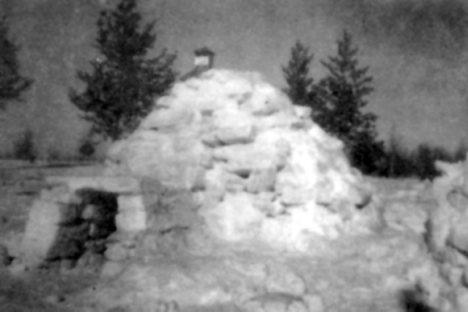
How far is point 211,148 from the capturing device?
12219 millimetres

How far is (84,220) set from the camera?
32.3ft

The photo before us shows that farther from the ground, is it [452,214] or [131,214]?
[452,214]

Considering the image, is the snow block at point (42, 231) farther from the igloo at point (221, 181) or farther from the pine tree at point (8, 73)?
the pine tree at point (8, 73)

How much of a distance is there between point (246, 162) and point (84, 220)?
3887 millimetres

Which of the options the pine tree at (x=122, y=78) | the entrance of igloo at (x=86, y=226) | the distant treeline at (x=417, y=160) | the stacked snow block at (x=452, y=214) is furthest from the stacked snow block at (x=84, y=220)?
the distant treeline at (x=417, y=160)

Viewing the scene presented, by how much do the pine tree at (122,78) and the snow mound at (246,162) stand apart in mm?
10064

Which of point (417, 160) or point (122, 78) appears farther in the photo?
point (417, 160)

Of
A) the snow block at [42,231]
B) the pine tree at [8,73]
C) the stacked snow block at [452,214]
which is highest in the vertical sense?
the pine tree at [8,73]

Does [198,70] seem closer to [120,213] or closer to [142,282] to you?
[120,213]

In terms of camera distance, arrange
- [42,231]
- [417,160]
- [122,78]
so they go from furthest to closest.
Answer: [417,160] → [122,78] → [42,231]

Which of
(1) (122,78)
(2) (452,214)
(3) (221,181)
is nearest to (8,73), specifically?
(1) (122,78)

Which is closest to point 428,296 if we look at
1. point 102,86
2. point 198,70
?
point 198,70

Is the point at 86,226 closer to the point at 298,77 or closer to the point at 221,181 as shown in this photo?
the point at 221,181

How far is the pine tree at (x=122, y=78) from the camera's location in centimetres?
2306
